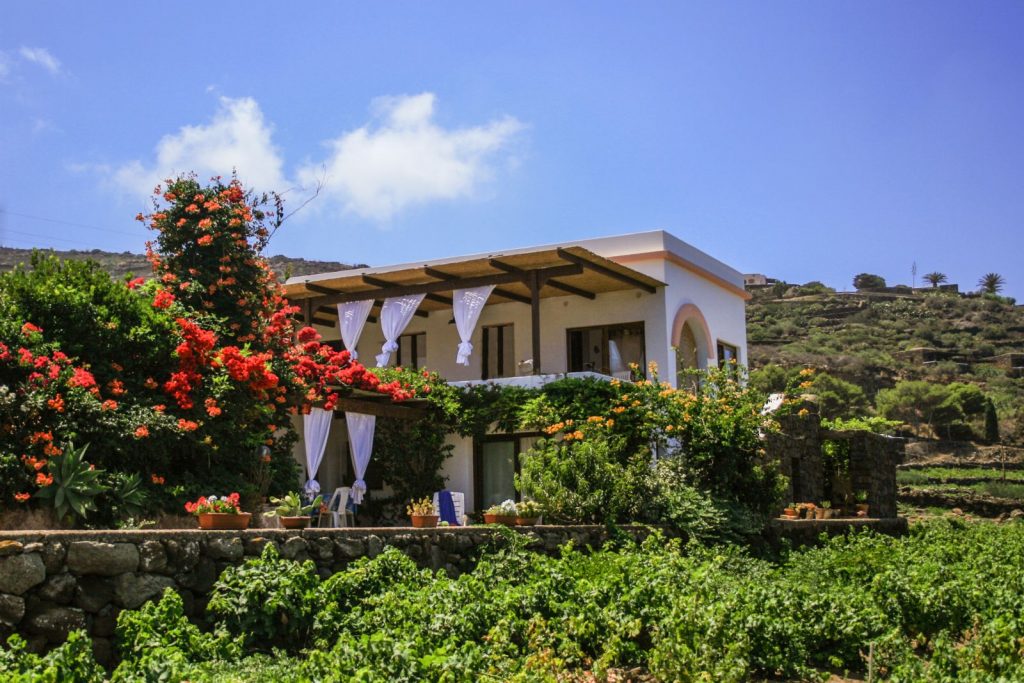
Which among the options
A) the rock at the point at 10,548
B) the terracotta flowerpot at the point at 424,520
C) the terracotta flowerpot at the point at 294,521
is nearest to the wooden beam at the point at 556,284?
the terracotta flowerpot at the point at 424,520

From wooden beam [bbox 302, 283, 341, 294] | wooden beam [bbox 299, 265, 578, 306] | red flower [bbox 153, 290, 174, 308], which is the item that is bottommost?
red flower [bbox 153, 290, 174, 308]

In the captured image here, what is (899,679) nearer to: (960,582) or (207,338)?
(960,582)

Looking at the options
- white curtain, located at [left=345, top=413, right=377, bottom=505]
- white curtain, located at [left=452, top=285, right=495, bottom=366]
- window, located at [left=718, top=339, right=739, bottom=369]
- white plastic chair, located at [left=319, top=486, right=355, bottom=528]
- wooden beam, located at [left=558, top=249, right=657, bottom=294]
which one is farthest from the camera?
window, located at [left=718, top=339, right=739, bottom=369]

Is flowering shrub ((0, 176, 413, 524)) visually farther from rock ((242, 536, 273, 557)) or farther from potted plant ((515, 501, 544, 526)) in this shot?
potted plant ((515, 501, 544, 526))

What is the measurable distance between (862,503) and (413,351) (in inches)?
379

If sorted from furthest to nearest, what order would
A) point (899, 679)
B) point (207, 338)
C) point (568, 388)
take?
point (568, 388), point (207, 338), point (899, 679)

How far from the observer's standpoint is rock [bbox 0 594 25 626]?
623 centimetres

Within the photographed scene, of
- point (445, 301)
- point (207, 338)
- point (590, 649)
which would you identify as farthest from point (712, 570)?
point (445, 301)

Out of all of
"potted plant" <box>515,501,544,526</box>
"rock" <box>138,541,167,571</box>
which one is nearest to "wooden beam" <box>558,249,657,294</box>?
"potted plant" <box>515,501,544,526</box>

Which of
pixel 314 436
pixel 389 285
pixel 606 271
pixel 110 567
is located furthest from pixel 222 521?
pixel 389 285

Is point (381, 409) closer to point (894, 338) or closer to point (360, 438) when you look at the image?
point (360, 438)

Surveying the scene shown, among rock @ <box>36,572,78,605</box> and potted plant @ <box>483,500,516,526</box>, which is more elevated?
potted plant @ <box>483,500,516,526</box>

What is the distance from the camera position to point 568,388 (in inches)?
692

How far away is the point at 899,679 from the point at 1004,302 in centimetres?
7330
